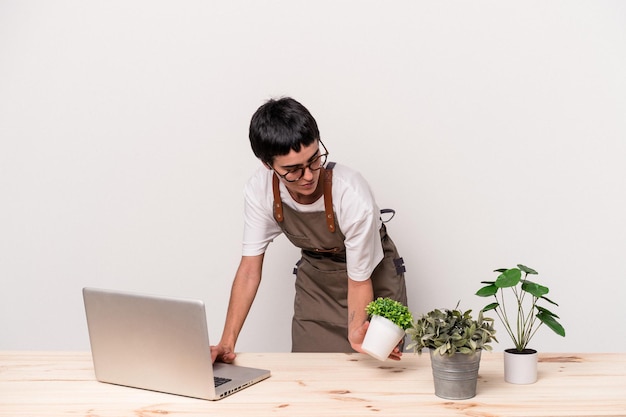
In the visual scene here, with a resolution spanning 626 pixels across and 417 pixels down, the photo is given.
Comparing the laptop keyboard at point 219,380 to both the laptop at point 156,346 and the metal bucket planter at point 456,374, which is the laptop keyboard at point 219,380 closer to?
the laptop at point 156,346

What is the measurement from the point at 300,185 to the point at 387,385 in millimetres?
715

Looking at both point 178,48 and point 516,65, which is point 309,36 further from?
point 516,65

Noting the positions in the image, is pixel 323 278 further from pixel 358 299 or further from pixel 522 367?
pixel 522 367

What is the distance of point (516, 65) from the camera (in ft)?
11.0

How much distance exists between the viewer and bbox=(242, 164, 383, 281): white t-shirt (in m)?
2.37

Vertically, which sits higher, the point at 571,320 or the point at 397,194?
the point at 397,194

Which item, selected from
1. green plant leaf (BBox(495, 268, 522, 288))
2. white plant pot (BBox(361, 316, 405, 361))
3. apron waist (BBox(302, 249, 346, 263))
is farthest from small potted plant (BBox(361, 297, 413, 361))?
apron waist (BBox(302, 249, 346, 263))

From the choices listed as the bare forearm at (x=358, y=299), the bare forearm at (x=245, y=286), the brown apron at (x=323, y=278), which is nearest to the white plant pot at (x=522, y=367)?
the bare forearm at (x=358, y=299)

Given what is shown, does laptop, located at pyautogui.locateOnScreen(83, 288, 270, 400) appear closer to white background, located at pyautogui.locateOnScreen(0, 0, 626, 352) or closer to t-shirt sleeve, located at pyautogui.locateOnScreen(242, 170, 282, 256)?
t-shirt sleeve, located at pyautogui.locateOnScreen(242, 170, 282, 256)

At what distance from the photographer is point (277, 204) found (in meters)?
2.55

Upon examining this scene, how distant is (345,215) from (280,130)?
39 cm

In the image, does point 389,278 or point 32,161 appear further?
point 32,161

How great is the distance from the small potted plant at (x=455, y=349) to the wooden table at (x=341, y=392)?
35mm

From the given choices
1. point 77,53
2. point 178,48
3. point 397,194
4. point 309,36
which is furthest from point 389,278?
point 77,53
